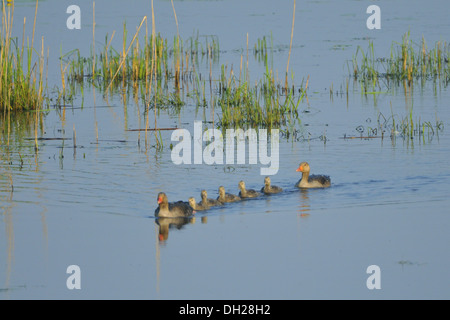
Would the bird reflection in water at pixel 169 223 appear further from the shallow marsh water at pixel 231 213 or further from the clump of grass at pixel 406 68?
the clump of grass at pixel 406 68

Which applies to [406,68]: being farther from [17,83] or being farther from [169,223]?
[169,223]

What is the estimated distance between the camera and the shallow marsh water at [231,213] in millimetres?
9133

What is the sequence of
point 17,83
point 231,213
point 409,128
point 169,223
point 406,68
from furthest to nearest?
point 406,68 → point 17,83 → point 409,128 → point 231,213 → point 169,223

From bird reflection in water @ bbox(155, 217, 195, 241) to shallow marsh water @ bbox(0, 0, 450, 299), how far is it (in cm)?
6

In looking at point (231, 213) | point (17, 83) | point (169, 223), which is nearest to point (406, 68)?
point (17, 83)

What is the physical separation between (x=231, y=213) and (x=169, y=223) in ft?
3.28

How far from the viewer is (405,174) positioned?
46.4 feet

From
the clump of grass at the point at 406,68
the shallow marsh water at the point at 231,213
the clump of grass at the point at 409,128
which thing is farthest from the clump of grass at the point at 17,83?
the clump of grass at the point at 406,68

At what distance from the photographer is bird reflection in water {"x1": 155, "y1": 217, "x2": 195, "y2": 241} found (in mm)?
11289

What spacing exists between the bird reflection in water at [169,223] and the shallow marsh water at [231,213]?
64 mm

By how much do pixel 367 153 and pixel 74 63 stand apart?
11.9 metres

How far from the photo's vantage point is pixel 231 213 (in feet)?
40.3

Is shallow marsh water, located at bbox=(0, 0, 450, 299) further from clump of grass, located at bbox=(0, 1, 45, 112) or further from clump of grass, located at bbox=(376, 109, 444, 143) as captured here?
clump of grass, located at bbox=(0, 1, 45, 112)
